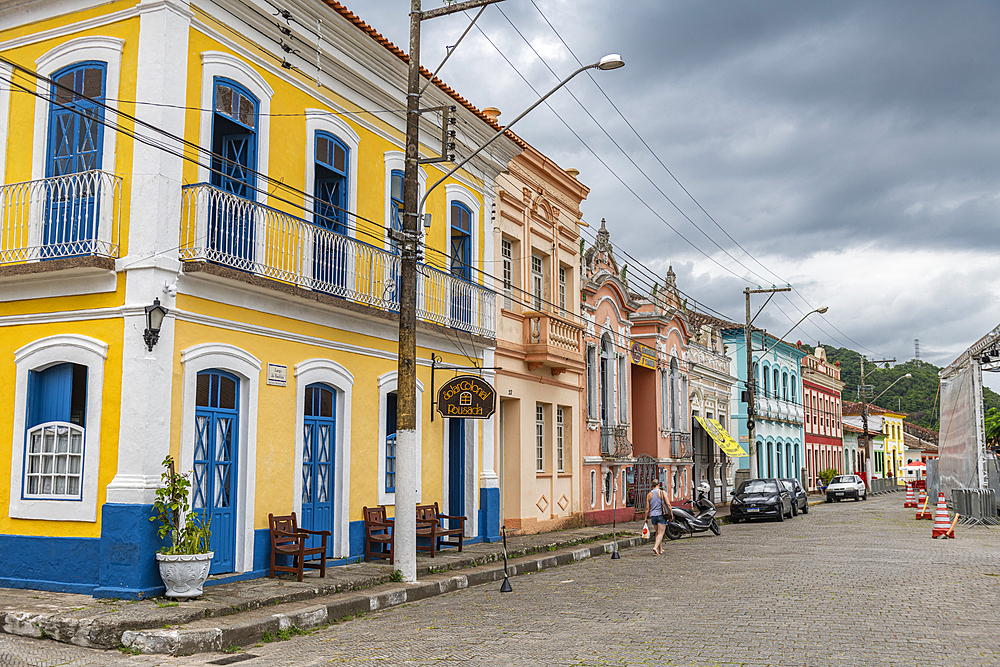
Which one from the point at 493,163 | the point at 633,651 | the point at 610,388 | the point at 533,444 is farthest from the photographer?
the point at 610,388

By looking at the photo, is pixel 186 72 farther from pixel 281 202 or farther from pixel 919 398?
pixel 919 398

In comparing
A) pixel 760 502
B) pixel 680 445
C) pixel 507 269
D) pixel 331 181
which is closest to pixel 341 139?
pixel 331 181

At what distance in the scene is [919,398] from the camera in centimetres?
8950

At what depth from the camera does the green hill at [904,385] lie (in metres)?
80.8

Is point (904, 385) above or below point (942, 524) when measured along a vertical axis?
above

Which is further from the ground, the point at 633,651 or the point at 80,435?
the point at 80,435

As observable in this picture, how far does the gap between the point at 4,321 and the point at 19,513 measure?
2.50 meters

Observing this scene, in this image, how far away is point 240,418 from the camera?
1250 cm

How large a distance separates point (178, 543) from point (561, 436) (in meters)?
13.9

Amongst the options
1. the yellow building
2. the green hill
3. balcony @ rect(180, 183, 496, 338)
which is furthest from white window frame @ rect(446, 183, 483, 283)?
the green hill

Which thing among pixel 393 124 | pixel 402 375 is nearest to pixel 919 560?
pixel 402 375

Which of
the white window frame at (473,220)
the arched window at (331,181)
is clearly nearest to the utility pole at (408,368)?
the arched window at (331,181)

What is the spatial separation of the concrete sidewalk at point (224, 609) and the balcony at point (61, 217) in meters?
4.11

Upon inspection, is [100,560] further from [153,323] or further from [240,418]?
[153,323]
